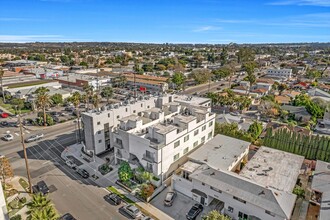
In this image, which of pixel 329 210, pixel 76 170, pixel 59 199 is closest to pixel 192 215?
pixel 329 210

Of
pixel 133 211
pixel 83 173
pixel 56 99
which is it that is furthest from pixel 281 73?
pixel 133 211

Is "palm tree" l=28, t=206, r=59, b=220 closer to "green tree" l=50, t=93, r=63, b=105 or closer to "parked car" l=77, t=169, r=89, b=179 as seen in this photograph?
"parked car" l=77, t=169, r=89, b=179

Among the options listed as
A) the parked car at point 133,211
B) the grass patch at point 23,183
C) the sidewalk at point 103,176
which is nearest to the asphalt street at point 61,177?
the parked car at point 133,211

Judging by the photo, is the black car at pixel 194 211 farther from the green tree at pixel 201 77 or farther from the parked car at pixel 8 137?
the green tree at pixel 201 77

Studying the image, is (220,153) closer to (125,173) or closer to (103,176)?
(125,173)

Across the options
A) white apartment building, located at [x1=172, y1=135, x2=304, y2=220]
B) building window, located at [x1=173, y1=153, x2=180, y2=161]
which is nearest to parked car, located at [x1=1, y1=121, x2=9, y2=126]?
building window, located at [x1=173, y1=153, x2=180, y2=161]

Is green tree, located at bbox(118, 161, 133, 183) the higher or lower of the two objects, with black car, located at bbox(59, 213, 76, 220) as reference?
higher
